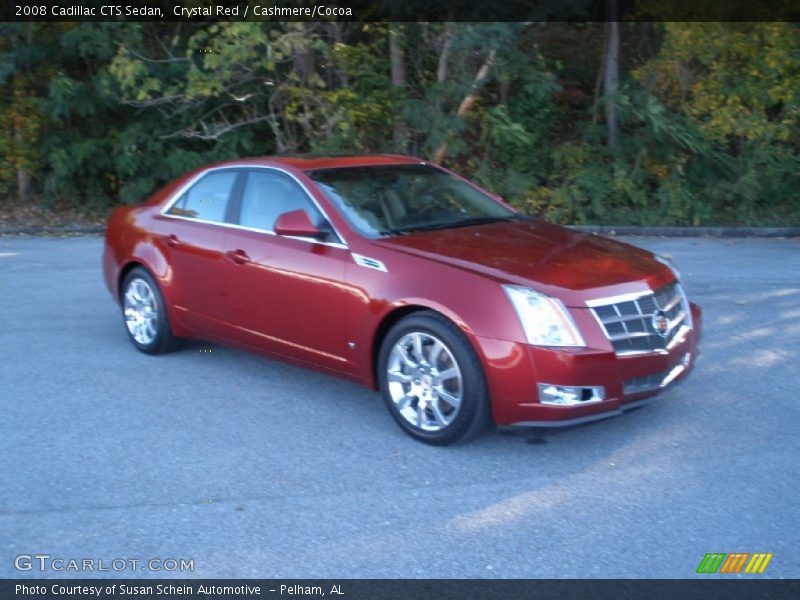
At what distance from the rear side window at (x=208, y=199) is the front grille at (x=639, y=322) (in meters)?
3.08

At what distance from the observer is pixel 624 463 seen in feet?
17.8

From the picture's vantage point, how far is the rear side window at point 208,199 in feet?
23.7

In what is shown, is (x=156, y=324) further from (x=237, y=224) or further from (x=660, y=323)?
(x=660, y=323)

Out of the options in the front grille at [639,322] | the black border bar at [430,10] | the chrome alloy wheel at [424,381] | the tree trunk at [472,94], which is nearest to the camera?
the front grille at [639,322]

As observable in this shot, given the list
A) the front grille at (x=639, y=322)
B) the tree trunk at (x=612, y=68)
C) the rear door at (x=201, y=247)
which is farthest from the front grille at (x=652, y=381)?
the tree trunk at (x=612, y=68)

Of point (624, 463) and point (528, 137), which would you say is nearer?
point (624, 463)

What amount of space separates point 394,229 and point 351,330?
2.43 ft

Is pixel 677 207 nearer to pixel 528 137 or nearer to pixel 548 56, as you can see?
pixel 528 137

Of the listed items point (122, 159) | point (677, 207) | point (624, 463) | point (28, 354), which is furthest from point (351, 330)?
point (122, 159)

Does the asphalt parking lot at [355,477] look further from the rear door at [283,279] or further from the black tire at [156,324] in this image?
the rear door at [283,279]

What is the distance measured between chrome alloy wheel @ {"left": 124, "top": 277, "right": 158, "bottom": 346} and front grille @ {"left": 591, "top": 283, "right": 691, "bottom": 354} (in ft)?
12.6

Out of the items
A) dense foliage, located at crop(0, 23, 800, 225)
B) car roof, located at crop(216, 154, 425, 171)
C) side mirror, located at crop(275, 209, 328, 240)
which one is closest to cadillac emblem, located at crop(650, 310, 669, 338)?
side mirror, located at crop(275, 209, 328, 240)

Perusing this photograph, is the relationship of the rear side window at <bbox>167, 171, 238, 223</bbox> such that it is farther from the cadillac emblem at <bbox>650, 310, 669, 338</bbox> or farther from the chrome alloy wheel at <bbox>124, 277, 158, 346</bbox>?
the cadillac emblem at <bbox>650, 310, 669, 338</bbox>
